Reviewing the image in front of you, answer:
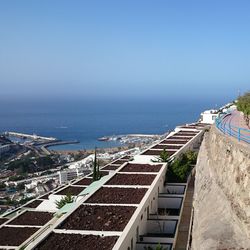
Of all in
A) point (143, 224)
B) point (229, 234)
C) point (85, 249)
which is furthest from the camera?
point (143, 224)

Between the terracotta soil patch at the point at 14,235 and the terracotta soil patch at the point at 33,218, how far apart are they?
0.78 metres

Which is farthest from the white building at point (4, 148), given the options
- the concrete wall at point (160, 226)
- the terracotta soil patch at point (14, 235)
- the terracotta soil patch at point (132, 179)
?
the concrete wall at point (160, 226)

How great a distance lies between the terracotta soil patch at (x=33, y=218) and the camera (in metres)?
18.3

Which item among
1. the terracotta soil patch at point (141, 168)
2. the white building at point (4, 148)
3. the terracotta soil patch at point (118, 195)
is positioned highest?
the terracotta soil patch at point (141, 168)

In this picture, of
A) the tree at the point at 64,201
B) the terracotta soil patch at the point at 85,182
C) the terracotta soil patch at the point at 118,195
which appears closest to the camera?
the terracotta soil patch at the point at 118,195

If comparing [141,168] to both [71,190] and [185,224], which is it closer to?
[71,190]

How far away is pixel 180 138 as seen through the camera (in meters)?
33.2

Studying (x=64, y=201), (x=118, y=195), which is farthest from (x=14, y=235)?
(x=118, y=195)

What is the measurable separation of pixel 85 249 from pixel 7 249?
4.45 m

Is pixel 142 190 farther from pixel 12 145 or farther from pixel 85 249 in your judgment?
pixel 12 145

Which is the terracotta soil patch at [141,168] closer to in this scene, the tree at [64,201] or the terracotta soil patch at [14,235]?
the tree at [64,201]

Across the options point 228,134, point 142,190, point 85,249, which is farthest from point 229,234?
point 142,190

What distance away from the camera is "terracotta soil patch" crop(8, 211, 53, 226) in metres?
18.3

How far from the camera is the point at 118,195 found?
16969 mm
